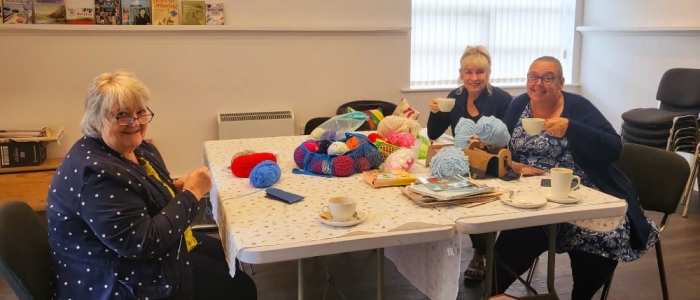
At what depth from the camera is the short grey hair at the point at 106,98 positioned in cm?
158

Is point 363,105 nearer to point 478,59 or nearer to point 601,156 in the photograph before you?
point 478,59

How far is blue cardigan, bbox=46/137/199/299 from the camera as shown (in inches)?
58.1

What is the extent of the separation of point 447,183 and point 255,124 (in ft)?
9.43

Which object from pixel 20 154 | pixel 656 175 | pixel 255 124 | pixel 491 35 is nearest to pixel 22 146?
pixel 20 154

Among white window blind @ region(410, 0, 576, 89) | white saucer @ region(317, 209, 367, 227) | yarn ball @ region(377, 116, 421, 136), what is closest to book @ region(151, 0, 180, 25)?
white window blind @ region(410, 0, 576, 89)

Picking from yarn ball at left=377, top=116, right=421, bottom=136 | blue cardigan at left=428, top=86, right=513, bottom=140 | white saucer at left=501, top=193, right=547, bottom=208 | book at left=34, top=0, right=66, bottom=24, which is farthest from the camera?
book at left=34, top=0, right=66, bottom=24

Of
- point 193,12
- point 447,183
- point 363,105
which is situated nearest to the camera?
point 447,183

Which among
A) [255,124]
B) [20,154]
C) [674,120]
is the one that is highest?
[674,120]

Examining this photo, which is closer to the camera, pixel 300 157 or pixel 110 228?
pixel 110 228

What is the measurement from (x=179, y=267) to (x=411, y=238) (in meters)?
0.68

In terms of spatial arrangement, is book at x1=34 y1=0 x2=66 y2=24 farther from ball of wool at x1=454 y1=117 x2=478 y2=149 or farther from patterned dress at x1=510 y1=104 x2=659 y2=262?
patterned dress at x1=510 y1=104 x2=659 y2=262

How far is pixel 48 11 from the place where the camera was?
13.2ft

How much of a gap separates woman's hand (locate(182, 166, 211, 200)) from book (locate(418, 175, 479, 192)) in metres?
0.69

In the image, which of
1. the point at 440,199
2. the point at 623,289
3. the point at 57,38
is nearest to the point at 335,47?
the point at 57,38
